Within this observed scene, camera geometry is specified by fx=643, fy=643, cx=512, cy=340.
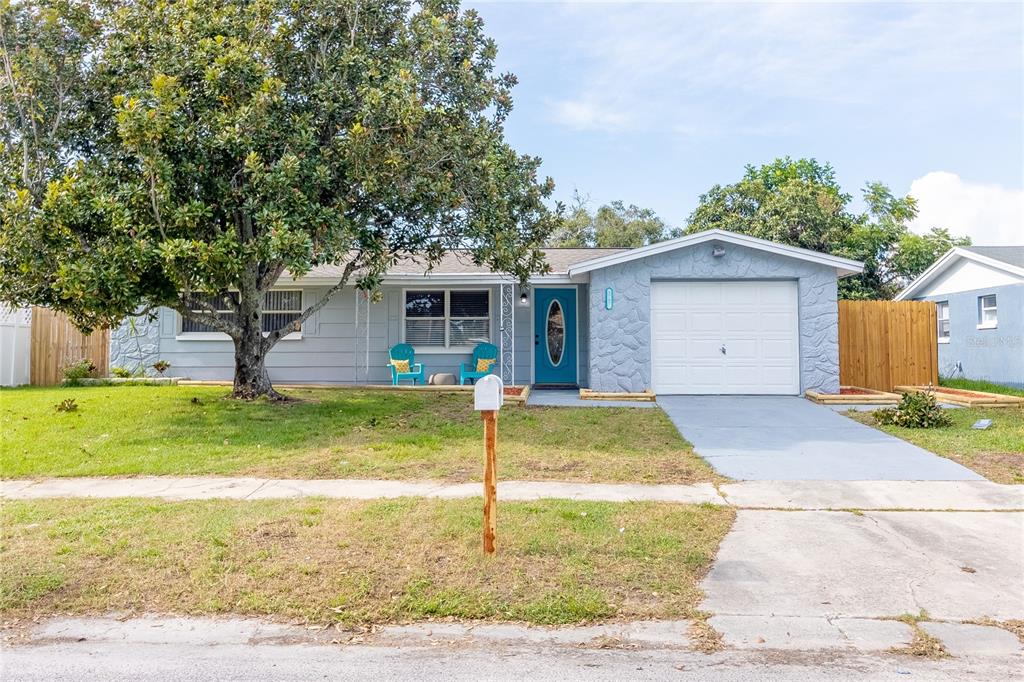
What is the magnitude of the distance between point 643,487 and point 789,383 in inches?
309

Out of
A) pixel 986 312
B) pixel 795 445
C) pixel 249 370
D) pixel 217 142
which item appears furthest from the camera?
pixel 986 312

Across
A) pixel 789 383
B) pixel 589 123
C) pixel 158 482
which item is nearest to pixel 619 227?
pixel 589 123

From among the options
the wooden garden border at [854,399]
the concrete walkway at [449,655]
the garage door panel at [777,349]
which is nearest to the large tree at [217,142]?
the concrete walkway at [449,655]

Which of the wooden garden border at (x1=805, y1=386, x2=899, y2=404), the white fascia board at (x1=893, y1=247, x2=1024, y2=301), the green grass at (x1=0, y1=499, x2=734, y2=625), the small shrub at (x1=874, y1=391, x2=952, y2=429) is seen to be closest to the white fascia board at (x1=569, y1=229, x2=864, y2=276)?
the wooden garden border at (x1=805, y1=386, x2=899, y2=404)

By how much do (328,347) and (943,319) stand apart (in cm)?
1732

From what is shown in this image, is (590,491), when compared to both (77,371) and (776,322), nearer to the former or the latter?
(776,322)

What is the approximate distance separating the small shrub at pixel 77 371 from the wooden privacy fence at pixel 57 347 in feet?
1.27

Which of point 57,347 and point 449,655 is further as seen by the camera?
point 57,347

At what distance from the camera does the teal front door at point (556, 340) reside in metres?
14.4

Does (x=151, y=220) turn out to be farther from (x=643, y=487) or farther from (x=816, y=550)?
(x=816, y=550)

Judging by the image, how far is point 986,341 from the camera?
16484 millimetres

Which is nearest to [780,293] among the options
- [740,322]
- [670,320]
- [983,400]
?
[740,322]

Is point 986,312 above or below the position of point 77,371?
above

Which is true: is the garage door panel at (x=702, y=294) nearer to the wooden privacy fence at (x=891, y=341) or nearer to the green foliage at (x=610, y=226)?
the wooden privacy fence at (x=891, y=341)
